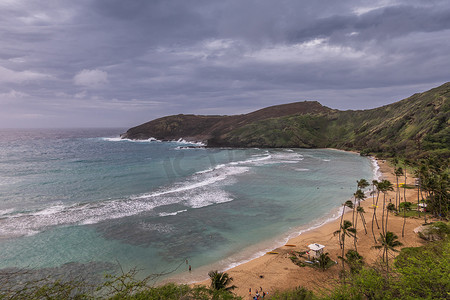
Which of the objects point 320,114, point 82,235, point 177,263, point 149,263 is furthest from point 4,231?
point 320,114

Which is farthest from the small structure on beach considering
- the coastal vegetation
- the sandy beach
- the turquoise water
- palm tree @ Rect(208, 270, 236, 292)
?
palm tree @ Rect(208, 270, 236, 292)

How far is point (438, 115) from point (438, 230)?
293ft

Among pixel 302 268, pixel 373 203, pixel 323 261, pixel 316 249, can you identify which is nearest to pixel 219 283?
pixel 302 268

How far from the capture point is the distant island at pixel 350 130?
8919 cm

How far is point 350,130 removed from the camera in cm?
14800

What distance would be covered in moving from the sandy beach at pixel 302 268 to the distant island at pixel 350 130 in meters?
63.9

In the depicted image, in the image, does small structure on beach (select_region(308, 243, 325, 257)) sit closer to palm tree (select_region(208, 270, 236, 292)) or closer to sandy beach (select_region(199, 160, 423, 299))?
sandy beach (select_region(199, 160, 423, 299))

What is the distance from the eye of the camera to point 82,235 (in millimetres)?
31188

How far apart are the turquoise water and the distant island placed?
41.4 meters

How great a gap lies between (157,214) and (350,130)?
145 metres

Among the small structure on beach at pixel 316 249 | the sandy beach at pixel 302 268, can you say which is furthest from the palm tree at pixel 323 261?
the small structure on beach at pixel 316 249

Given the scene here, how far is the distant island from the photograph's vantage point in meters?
89.2

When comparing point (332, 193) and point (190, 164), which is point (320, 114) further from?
point (332, 193)

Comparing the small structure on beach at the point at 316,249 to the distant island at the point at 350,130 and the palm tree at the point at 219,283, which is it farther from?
the distant island at the point at 350,130
